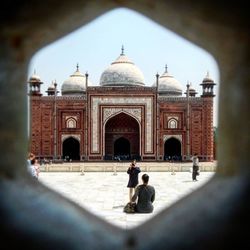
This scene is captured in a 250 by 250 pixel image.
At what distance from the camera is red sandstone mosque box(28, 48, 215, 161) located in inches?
1124

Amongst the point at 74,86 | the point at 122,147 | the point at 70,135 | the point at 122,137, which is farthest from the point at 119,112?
the point at 74,86

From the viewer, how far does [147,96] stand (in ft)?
95.3

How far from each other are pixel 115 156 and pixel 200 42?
1095 inches

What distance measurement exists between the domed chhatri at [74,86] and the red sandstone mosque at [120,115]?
4.15 meters

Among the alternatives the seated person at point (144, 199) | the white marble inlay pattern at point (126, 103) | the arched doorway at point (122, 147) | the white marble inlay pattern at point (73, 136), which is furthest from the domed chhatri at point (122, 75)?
the seated person at point (144, 199)

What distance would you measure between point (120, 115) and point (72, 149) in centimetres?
466

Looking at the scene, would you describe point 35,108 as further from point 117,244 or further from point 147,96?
point 117,244

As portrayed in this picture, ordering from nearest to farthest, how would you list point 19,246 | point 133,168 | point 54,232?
point 19,246 < point 54,232 < point 133,168

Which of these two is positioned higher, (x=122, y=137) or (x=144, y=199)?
(x=122, y=137)

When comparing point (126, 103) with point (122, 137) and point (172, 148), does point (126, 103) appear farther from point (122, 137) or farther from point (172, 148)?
point (172, 148)

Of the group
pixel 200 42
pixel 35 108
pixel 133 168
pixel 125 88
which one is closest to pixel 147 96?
pixel 125 88

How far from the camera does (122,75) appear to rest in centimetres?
3120

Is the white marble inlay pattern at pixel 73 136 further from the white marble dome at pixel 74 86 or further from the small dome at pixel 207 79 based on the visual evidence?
the small dome at pixel 207 79

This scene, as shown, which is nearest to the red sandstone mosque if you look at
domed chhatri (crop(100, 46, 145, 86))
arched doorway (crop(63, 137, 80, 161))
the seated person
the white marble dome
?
Answer: arched doorway (crop(63, 137, 80, 161))
